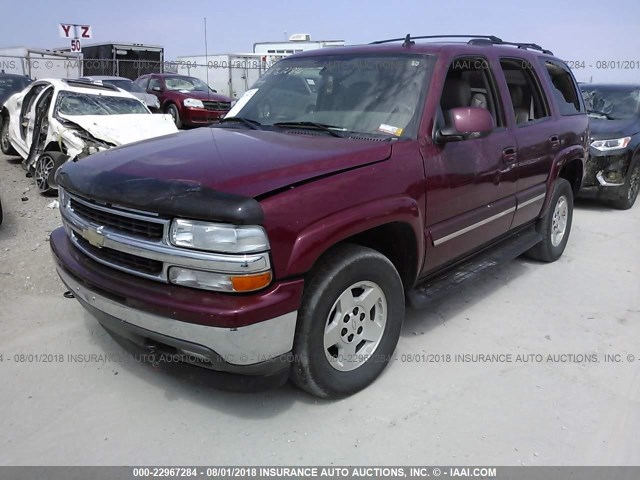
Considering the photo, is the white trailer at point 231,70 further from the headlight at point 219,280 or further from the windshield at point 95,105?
the headlight at point 219,280

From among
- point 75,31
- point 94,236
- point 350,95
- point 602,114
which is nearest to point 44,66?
point 75,31

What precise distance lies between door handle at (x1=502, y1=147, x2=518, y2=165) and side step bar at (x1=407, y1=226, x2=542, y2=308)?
2.40 feet

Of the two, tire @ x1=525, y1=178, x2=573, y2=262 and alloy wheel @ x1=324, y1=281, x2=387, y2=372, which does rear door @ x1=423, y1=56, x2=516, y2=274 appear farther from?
tire @ x1=525, y1=178, x2=573, y2=262

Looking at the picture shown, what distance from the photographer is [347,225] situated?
268 cm

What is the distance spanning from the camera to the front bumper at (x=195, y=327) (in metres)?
2.39

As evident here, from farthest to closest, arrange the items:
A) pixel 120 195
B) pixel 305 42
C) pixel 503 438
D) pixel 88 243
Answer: pixel 305 42 → pixel 88 243 → pixel 503 438 → pixel 120 195

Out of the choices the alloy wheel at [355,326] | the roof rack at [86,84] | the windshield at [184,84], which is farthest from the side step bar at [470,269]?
the windshield at [184,84]

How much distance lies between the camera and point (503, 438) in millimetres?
2764

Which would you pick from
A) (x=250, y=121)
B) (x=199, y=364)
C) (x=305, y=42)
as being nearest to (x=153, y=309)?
(x=199, y=364)

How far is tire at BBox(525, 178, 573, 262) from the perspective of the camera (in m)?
5.11

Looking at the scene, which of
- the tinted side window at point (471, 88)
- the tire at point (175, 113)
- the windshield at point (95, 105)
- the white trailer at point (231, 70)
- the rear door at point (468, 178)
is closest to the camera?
the rear door at point (468, 178)

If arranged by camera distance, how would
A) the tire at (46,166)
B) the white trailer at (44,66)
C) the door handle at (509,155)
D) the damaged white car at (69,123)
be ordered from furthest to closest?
1. the white trailer at (44,66)
2. the damaged white car at (69,123)
3. the tire at (46,166)
4. the door handle at (509,155)

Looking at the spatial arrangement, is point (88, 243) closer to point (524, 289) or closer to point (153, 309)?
point (153, 309)

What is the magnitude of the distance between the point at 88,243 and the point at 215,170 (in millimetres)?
936
